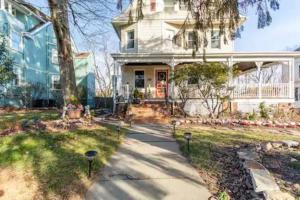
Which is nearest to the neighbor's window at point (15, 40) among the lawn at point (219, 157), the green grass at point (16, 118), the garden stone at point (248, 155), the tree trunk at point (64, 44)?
the green grass at point (16, 118)

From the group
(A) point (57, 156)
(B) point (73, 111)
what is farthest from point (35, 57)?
(A) point (57, 156)

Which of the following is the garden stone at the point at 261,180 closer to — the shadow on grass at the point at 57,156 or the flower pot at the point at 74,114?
the shadow on grass at the point at 57,156

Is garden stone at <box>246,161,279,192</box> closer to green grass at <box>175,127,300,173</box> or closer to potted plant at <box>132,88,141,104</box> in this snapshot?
green grass at <box>175,127,300,173</box>

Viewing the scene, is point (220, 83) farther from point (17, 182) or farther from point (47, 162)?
point (17, 182)

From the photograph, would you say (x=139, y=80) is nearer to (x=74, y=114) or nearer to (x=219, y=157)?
(x=74, y=114)

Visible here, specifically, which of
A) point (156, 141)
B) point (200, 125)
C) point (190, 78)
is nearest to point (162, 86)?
point (190, 78)

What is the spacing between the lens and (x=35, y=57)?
85.7 ft

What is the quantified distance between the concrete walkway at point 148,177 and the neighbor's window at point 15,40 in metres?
17.1

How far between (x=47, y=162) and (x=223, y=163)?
3.87 meters

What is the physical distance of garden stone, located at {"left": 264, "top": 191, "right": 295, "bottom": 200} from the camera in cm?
443

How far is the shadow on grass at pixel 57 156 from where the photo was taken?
5613 millimetres

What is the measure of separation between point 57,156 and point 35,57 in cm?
2083

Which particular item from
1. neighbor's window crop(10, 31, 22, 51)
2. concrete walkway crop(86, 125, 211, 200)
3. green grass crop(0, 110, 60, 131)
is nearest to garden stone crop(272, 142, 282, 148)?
concrete walkway crop(86, 125, 211, 200)

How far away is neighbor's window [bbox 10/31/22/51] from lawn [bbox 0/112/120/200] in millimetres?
15157
